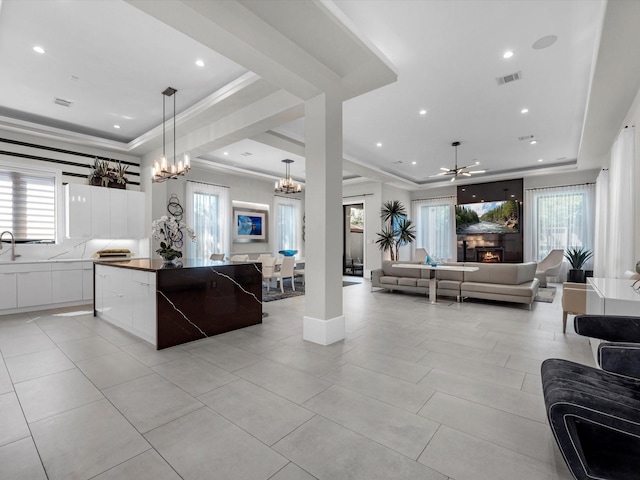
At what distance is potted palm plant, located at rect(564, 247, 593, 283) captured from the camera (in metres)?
7.79

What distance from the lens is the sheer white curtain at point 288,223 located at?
10.0 metres

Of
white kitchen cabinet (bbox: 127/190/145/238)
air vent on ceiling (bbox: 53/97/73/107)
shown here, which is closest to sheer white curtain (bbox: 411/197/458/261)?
white kitchen cabinet (bbox: 127/190/145/238)

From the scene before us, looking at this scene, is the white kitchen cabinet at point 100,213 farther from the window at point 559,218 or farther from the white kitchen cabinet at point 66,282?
the window at point 559,218

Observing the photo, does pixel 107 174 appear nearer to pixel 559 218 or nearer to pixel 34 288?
pixel 34 288

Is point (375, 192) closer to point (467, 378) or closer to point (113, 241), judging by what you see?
point (113, 241)

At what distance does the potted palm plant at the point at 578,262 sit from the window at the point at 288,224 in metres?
7.75

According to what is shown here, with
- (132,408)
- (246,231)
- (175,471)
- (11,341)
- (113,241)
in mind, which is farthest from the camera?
(246,231)

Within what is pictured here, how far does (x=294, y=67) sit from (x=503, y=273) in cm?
485

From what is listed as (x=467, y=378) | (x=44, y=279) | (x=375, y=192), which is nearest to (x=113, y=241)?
(x=44, y=279)

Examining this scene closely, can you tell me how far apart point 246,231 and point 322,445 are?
25.5 feet

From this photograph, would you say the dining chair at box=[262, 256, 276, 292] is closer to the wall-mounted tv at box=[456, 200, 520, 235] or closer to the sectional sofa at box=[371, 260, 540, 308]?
the sectional sofa at box=[371, 260, 540, 308]

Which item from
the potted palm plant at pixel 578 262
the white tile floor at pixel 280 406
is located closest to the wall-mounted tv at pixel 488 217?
the potted palm plant at pixel 578 262

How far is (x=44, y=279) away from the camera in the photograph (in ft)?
16.6

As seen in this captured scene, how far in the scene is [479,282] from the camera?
573 cm
